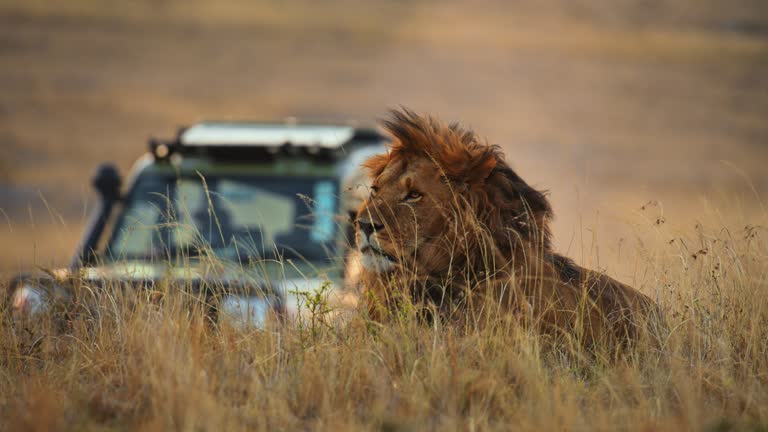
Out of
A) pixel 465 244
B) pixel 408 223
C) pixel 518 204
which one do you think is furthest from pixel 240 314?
pixel 518 204

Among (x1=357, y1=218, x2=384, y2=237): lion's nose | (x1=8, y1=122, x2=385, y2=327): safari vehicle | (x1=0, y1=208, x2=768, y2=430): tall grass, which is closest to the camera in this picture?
(x1=0, y1=208, x2=768, y2=430): tall grass

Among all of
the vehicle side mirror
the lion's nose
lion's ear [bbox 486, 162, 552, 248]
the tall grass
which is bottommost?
the tall grass

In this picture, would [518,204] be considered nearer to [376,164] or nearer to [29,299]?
[376,164]

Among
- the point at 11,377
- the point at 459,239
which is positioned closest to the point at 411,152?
the point at 459,239

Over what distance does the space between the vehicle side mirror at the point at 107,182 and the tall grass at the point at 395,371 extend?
120 inches

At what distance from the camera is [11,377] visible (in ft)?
15.6

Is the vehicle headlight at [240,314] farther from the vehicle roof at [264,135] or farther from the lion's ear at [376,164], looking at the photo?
the vehicle roof at [264,135]

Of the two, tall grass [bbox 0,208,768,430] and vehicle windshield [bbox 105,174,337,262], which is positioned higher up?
vehicle windshield [bbox 105,174,337,262]

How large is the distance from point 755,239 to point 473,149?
200 centimetres

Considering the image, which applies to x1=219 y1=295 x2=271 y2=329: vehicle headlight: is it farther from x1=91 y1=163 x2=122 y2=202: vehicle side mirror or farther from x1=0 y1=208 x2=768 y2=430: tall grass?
x1=91 y1=163 x2=122 y2=202: vehicle side mirror

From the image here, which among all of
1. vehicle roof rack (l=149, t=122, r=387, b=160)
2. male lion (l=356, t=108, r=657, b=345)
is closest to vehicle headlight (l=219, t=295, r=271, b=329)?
male lion (l=356, t=108, r=657, b=345)

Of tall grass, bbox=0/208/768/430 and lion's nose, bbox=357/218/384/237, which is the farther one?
lion's nose, bbox=357/218/384/237

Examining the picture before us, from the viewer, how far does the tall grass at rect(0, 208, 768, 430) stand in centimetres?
379

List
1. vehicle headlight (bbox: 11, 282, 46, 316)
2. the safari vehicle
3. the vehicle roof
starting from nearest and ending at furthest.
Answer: vehicle headlight (bbox: 11, 282, 46, 316) < the safari vehicle < the vehicle roof
